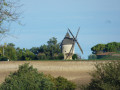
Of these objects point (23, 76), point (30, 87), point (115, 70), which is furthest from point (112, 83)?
point (23, 76)

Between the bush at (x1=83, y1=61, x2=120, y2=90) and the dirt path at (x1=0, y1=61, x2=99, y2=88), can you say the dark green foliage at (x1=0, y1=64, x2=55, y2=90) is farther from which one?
the dirt path at (x1=0, y1=61, x2=99, y2=88)

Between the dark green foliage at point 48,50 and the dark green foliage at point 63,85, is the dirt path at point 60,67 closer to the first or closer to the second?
the dark green foliage at point 63,85

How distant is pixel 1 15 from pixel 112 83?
16.8 feet

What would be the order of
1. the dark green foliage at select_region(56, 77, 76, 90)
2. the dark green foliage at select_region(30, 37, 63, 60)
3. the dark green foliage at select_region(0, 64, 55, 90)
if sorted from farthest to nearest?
1. the dark green foliage at select_region(30, 37, 63, 60)
2. the dark green foliage at select_region(56, 77, 76, 90)
3. the dark green foliage at select_region(0, 64, 55, 90)

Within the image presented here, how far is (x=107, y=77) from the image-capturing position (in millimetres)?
11727

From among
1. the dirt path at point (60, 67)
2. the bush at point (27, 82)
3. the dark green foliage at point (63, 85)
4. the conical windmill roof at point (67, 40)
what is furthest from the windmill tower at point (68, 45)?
the bush at point (27, 82)

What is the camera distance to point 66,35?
5991 centimetres

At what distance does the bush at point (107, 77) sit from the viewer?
1137cm

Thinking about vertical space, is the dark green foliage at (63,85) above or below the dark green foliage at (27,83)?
below

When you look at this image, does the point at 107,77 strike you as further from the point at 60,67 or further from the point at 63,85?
the point at 60,67

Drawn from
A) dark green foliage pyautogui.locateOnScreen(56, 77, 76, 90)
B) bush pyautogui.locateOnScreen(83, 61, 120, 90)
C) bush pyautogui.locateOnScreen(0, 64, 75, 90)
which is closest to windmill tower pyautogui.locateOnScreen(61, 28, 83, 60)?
dark green foliage pyautogui.locateOnScreen(56, 77, 76, 90)

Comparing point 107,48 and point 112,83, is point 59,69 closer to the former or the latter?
point 112,83

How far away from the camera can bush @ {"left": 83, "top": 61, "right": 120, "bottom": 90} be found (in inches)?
448

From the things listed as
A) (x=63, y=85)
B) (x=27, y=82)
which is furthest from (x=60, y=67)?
(x=27, y=82)
